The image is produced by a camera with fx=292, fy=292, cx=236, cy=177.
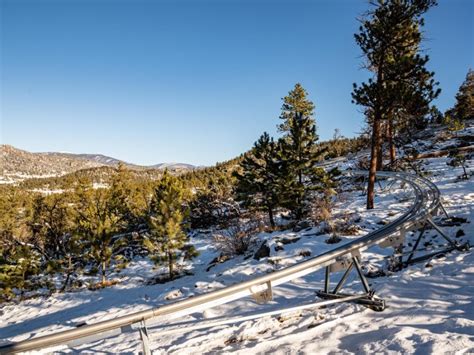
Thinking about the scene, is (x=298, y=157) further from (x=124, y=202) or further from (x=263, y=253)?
(x=124, y=202)

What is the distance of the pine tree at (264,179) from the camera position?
18906mm

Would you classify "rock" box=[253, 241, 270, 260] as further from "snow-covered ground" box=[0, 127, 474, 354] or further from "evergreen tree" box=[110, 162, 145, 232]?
"evergreen tree" box=[110, 162, 145, 232]

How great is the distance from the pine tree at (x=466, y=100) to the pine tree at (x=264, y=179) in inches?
1591

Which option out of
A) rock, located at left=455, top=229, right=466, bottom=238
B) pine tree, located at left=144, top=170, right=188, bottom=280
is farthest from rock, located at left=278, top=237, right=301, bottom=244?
rock, located at left=455, top=229, right=466, bottom=238

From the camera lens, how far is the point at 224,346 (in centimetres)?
502

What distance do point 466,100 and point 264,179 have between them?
43.0 m

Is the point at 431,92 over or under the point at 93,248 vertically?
over

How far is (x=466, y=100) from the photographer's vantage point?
44344mm

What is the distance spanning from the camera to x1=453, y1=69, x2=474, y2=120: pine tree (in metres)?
44.0

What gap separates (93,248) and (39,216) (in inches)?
469

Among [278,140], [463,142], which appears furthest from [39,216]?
[463,142]

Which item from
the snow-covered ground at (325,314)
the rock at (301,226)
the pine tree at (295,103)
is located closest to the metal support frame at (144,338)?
the snow-covered ground at (325,314)

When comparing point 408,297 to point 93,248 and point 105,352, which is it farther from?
point 93,248

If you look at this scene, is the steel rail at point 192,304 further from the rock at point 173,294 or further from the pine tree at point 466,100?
the pine tree at point 466,100
